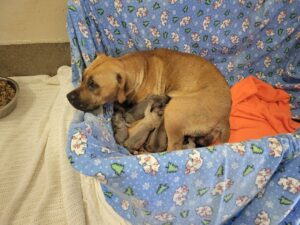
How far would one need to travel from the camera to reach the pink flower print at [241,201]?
1.60 m

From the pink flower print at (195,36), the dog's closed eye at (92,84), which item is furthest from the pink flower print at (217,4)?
the dog's closed eye at (92,84)

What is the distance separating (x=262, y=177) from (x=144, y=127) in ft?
2.80

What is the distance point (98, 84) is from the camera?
1981mm

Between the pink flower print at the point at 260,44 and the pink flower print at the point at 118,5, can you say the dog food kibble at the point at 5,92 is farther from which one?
the pink flower print at the point at 260,44

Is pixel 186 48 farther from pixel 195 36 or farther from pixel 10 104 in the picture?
pixel 10 104

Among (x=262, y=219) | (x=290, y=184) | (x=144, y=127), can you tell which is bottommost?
(x=262, y=219)

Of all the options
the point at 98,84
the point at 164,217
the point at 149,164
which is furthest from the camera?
the point at 98,84

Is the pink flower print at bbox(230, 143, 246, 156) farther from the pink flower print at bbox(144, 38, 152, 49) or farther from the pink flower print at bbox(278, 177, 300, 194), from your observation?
the pink flower print at bbox(144, 38, 152, 49)

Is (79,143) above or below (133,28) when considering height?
below

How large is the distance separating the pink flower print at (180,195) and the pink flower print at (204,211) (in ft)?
0.41

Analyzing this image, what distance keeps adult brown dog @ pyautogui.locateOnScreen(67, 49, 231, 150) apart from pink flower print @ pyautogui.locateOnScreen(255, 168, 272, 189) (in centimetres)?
57

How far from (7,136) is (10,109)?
28 centimetres

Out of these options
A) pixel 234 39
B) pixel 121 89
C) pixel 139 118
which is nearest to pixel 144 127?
pixel 139 118

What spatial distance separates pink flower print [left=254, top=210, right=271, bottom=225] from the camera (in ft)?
5.24
